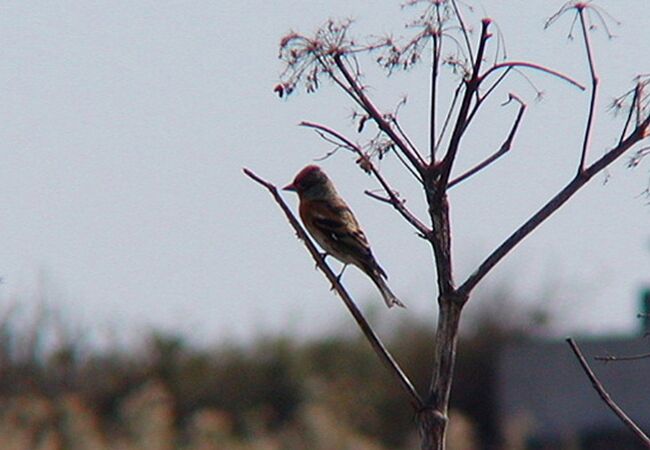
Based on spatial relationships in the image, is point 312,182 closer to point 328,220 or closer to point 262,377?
point 328,220

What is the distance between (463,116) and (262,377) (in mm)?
Result: 20642

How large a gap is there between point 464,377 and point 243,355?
334cm

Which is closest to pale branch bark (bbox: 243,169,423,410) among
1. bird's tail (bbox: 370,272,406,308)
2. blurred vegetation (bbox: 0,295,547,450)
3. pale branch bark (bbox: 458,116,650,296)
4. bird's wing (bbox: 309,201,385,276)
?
pale branch bark (bbox: 458,116,650,296)

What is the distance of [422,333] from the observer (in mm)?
22109

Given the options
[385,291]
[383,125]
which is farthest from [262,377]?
[383,125]

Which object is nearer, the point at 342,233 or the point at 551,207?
the point at 551,207

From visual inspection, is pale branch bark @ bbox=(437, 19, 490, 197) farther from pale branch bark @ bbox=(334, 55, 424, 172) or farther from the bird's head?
the bird's head

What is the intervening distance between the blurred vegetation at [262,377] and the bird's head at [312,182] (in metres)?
12.3

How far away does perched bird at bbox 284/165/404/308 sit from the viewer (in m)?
5.54

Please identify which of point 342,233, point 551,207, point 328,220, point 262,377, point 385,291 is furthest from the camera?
point 262,377

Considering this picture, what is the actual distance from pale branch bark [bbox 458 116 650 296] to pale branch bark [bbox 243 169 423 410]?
0.12 meters

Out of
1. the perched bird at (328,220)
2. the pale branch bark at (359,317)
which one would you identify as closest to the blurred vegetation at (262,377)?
the perched bird at (328,220)

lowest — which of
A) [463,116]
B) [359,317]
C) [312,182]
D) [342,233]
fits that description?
[359,317]

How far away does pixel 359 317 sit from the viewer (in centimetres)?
180
